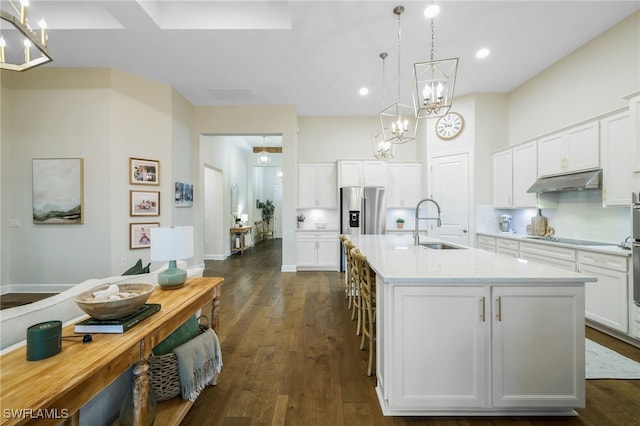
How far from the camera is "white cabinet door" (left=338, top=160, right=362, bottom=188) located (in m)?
5.79

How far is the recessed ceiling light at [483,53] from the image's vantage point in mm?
3799

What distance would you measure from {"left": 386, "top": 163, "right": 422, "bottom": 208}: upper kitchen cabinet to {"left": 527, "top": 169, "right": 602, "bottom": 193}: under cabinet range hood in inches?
86.0

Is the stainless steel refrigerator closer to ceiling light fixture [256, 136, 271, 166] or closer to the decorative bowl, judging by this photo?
ceiling light fixture [256, 136, 271, 166]

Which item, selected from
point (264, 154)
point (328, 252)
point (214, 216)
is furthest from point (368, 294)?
point (264, 154)

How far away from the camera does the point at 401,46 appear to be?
3.71m

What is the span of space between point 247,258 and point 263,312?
13.4 feet

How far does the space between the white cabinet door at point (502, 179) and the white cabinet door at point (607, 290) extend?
71.5 inches

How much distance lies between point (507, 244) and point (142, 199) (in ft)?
19.8

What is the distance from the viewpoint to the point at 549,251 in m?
3.43

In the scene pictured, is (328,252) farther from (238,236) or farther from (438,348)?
(438,348)

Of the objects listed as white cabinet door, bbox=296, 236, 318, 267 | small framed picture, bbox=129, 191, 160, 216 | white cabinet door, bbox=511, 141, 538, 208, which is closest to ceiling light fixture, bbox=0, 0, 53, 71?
small framed picture, bbox=129, 191, 160, 216

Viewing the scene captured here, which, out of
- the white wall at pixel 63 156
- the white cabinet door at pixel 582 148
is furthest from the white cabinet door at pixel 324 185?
the white cabinet door at pixel 582 148

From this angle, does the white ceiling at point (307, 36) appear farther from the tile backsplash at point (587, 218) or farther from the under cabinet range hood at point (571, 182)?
the tile backsplash at point (587, 218)

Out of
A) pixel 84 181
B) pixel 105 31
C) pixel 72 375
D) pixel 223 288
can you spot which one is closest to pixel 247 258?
pixel 223 288
